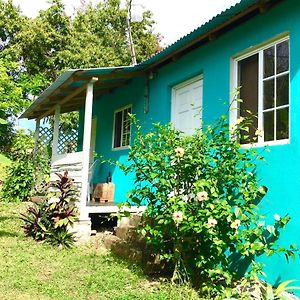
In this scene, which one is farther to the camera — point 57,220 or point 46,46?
point 46,46

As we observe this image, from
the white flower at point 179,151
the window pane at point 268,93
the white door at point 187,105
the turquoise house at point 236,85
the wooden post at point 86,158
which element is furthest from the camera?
the wooden post at point 86,158

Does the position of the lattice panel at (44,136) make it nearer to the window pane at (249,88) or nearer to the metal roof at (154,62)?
the metal roof at (154,62)

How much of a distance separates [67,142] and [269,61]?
30.2ft

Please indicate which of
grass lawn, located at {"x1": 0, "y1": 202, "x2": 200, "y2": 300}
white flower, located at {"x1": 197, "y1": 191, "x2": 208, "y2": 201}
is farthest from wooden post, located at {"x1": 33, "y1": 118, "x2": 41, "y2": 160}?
white flower, located at {"x1": 197, "y1": 191, "x2": 208, "y2": 201}

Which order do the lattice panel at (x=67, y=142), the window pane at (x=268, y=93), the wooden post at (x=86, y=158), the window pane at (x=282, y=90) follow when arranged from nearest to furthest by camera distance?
the window pane at (x=282, y=90) → the window pane at (x=268, y=93) → the wooden post at (x=86, y=158) → the lattice panel at (x=67, y=142)

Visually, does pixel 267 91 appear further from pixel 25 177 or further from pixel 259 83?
pixel 25 177

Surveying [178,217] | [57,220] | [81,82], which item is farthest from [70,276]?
[81,82]

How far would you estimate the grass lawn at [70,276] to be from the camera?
4.44m

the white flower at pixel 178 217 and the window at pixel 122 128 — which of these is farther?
the window at pixel 122 128

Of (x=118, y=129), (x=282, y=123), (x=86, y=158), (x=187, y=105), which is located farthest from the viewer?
(x=118, y=129)

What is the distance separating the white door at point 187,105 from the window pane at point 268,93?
162 cm

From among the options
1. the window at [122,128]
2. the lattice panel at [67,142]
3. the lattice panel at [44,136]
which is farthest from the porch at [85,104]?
the lattice panel at [67,142]

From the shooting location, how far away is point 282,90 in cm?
489

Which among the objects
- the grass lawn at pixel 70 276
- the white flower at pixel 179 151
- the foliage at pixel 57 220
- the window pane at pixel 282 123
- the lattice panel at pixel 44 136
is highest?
the lattice panel at pixel 44 136
